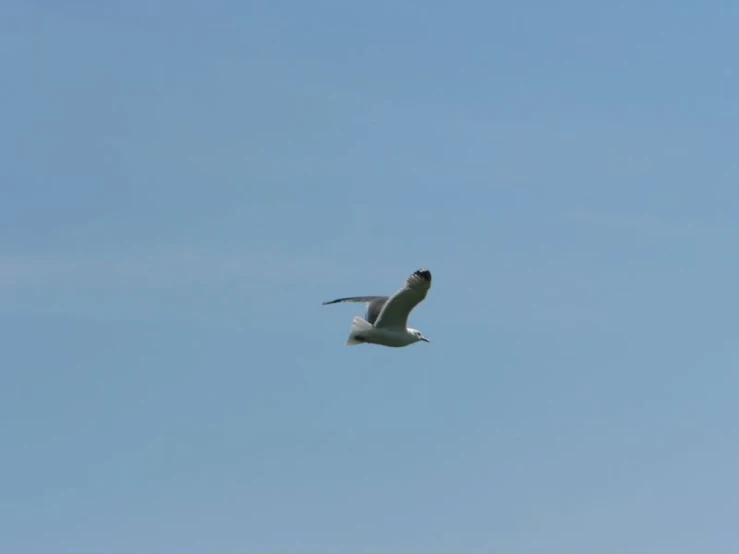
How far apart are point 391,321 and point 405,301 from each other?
1.32 meters

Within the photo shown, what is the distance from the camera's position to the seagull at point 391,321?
5409cm

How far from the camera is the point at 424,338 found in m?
57.3

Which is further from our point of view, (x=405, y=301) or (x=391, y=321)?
(x=391, y=321)

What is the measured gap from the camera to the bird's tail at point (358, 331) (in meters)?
55.5

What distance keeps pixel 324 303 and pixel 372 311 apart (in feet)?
5.84

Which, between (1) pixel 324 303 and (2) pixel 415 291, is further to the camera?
(1) pixel 324 303

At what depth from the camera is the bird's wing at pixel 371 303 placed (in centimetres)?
5638

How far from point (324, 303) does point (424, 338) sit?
286 cm

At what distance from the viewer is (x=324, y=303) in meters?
57.8

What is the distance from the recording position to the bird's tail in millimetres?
55469

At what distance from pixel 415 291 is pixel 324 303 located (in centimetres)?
460

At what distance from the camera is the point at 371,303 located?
5719 cm

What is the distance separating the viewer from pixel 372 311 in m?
56.6

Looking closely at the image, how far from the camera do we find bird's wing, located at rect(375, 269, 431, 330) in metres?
53.5
